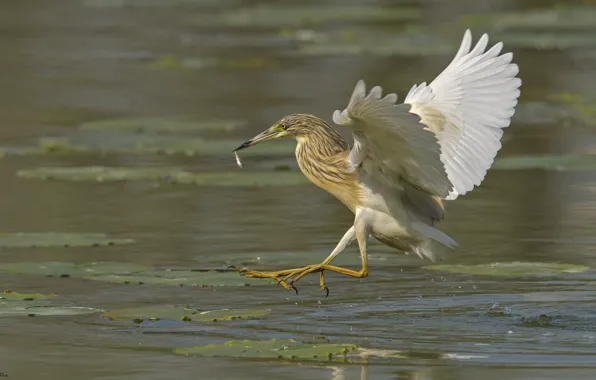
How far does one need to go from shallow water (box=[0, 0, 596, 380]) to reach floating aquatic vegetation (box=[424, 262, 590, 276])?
6cm

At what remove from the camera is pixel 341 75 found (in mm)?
19953

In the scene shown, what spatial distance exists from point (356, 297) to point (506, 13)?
18132mm

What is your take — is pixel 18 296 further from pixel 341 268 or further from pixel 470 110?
pixel 470 110

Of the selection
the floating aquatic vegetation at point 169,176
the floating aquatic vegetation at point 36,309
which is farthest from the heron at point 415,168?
the floating aquatic vegetation at point 169,176

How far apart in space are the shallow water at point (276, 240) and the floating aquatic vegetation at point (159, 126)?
0.21 meters

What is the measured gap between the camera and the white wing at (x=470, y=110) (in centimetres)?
870

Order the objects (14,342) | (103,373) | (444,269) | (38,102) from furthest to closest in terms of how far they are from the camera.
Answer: (38,102), (444,269), (14,342), (103,373)

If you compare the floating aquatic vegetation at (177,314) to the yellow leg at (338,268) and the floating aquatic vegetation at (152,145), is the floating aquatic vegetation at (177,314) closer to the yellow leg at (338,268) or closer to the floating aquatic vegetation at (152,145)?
the yellow leg at (338,268)

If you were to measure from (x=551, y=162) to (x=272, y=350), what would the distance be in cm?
604

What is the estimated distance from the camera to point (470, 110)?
28.9ft

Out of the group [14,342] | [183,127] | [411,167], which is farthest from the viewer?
[183,127]

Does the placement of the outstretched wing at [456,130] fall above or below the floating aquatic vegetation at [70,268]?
above

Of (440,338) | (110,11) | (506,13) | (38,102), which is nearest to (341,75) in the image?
(38,102)

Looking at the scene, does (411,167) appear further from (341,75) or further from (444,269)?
(341,75)
